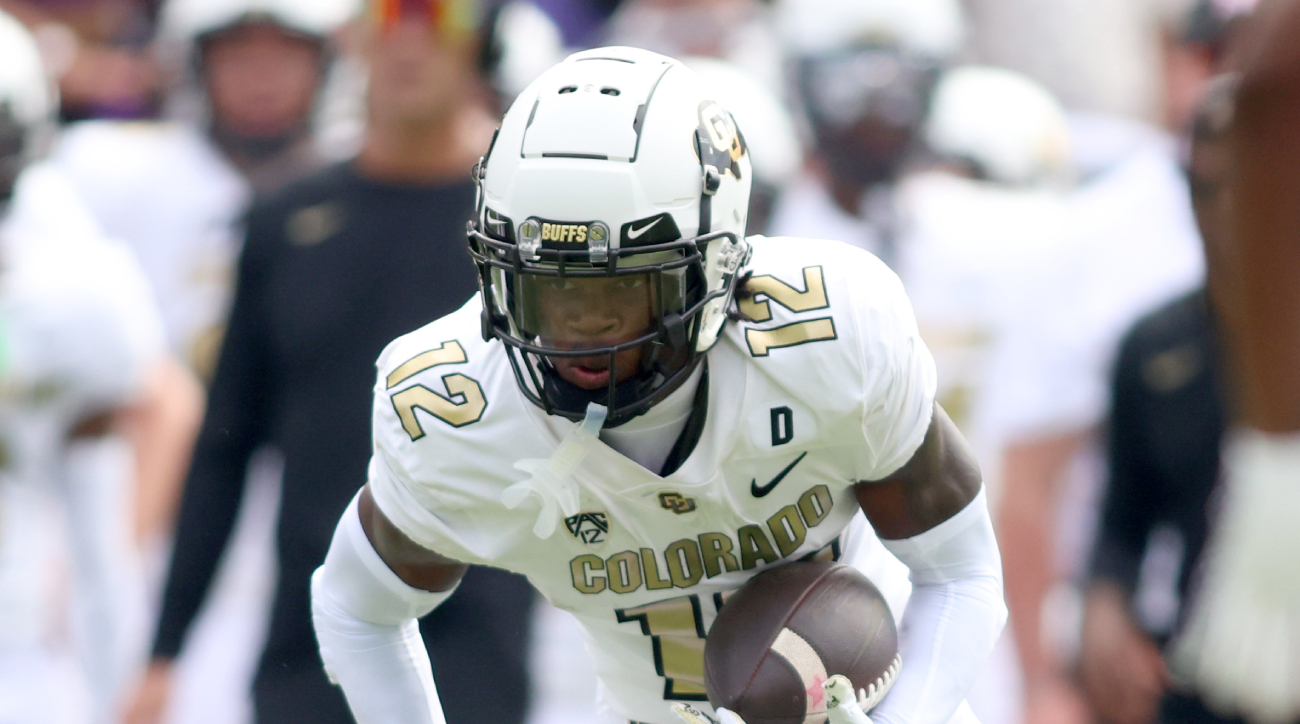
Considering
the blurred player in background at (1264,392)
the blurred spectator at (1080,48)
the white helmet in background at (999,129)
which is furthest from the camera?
the blurred spectator at (1080,48)

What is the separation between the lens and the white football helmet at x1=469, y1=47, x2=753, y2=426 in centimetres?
328

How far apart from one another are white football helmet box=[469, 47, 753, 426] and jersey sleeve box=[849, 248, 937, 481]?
0.75ft

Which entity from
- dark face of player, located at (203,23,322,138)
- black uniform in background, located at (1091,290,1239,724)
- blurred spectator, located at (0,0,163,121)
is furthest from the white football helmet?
blurred spectator, located at (0,0,163,121)

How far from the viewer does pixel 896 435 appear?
345 centimetres

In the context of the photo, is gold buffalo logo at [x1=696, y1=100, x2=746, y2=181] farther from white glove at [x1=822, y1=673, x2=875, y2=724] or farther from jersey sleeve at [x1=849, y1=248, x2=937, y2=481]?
white glove at [x1=822, y1=673, x2=875, y2=724]

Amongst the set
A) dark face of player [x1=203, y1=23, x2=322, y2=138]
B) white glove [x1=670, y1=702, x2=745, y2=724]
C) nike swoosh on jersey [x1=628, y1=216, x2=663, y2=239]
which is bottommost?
dark face of player [x1=203, y1=23, x2=322, y2=138]

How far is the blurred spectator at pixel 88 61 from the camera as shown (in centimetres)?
787

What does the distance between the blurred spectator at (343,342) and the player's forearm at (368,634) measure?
97cm

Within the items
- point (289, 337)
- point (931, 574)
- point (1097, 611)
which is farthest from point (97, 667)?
point (931, 574)

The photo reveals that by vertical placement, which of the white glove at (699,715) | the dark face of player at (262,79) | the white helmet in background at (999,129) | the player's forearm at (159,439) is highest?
the white glove at (699,715)

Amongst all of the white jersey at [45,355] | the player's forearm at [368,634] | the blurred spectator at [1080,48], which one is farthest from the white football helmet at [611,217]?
the blurred spectator at [1080,48]

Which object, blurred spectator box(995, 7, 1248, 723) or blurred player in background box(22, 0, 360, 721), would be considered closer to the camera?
blurred spectator box(995, 7, 1248, 723)

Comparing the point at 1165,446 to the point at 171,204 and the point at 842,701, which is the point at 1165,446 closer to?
the point at 842,701

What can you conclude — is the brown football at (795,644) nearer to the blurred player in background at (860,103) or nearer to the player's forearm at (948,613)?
the player's forearm at (948,613)
